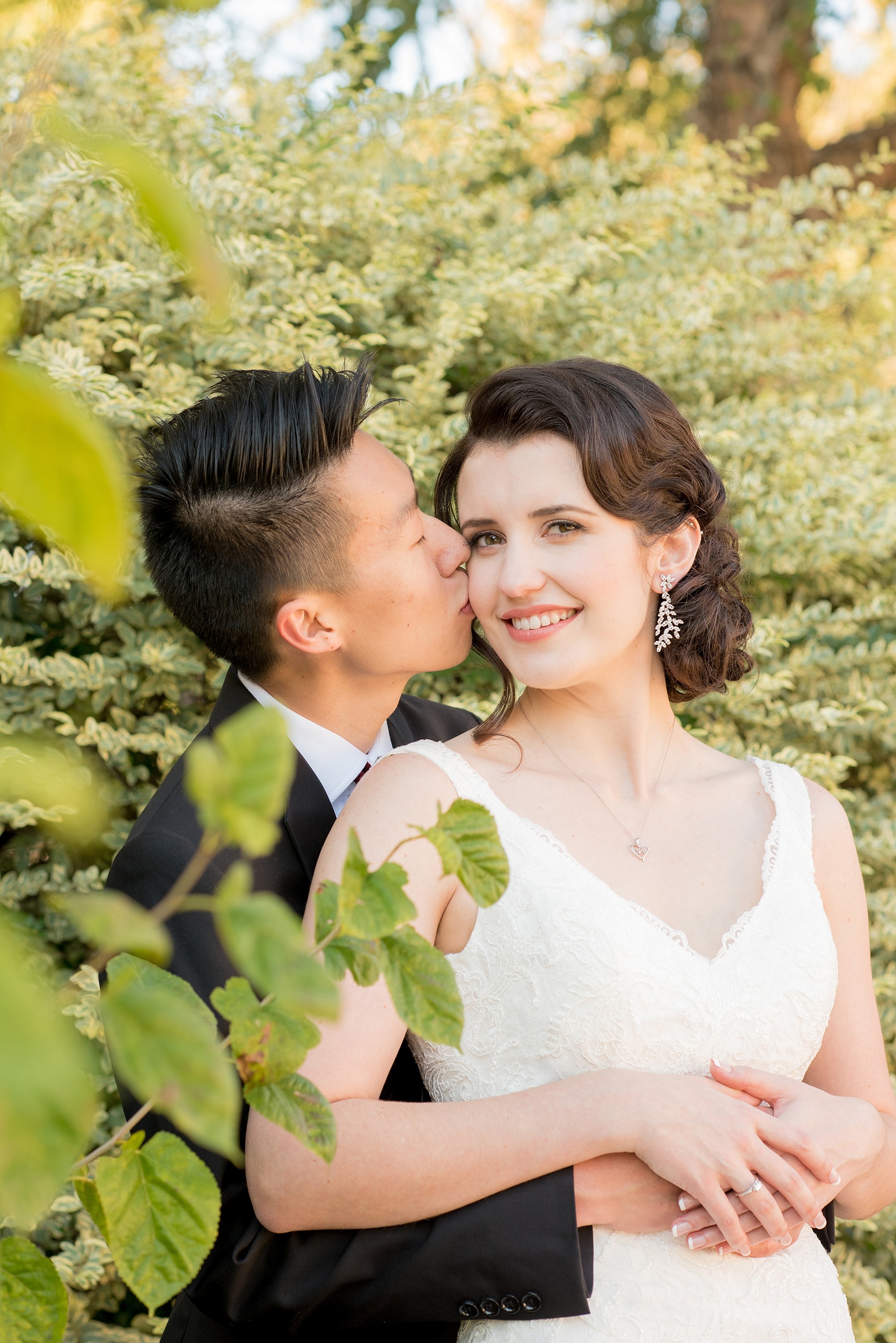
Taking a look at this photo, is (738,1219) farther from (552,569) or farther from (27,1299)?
(27,1299)

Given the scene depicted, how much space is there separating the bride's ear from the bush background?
2.92 ft

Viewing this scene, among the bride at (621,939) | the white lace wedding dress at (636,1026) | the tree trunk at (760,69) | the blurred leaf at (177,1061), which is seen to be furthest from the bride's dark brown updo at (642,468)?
the tree trunk at (760,69)

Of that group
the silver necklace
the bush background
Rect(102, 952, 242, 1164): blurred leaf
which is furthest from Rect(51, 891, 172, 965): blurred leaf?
the bush background

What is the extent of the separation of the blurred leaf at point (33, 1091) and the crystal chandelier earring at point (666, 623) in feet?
6.29

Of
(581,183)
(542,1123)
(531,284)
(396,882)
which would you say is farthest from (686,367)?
(396,882)

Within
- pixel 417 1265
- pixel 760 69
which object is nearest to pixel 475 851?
pixel 417 1265

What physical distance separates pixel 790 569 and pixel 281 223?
1.82m

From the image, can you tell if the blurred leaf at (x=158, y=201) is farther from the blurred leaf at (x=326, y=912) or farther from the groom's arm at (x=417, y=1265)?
the groom's arm at (x=417, y=1265)

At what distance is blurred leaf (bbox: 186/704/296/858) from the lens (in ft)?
1.82

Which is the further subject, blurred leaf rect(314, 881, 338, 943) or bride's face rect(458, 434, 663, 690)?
bride's face rect(458, 434, 663, 690)

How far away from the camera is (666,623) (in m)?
2.30

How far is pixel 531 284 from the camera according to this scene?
121 inches

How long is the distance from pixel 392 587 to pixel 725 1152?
123 cm

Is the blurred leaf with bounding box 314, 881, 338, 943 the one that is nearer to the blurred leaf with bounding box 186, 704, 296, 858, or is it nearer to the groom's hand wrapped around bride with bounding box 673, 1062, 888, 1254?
the blurred leaf with bounding box 186, 704, 296, 858
